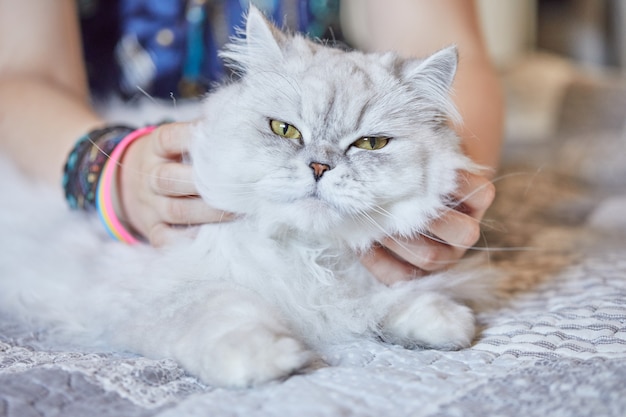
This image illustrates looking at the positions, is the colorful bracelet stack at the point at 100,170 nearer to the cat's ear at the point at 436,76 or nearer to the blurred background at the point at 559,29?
the cat's ear at the point at 436,76

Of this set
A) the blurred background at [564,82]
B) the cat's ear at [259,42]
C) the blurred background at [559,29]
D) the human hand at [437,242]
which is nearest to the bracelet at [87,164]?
the cat's ear at [259,42]

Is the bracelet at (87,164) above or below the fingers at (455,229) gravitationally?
above

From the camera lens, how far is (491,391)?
81cm

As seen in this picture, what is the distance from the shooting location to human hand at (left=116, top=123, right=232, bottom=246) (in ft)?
3.74

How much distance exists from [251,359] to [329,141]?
0.38 m

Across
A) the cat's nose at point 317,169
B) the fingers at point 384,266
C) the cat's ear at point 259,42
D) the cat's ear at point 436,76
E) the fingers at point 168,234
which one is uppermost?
the cat's ear at point 259,42

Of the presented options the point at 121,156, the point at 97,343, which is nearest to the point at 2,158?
the point at 121,156

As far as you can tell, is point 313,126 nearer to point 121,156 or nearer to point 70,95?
point 121,156

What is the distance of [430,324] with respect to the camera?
1.02 metres

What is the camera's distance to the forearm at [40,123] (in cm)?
147

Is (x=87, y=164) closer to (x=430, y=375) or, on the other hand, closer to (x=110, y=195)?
(x=110, y=195)

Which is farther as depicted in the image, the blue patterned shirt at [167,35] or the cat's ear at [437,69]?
the blue patterned shirt at [167,35]

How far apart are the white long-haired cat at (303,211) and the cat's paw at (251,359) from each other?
0.05 m

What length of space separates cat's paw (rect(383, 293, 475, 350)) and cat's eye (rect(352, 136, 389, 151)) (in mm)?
267
